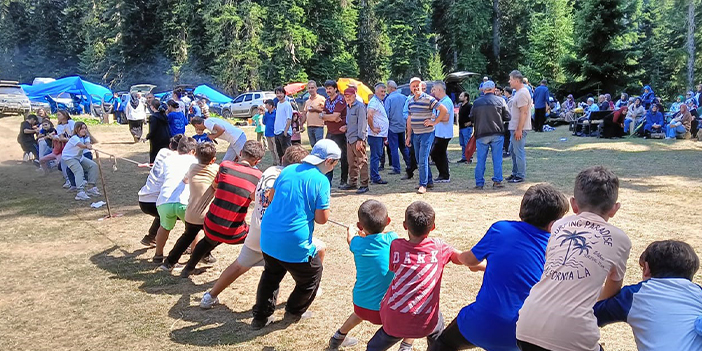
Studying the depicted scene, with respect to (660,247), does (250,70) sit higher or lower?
higher

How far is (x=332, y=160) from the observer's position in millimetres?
4316

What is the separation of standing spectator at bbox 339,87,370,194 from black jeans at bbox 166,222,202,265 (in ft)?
12.9

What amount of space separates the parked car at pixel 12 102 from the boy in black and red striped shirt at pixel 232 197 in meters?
23.6

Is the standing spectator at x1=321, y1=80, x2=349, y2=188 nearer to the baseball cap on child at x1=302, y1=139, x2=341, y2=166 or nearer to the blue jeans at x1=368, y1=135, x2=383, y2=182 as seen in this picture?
the blue jeans at x1=368, y1=135, x2=383, y2=182

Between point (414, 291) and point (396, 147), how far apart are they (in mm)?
7958

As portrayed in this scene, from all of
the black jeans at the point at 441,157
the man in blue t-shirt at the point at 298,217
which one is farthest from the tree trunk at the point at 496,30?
the man in blue t-shirt at the point at 298,217

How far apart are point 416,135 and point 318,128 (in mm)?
2351

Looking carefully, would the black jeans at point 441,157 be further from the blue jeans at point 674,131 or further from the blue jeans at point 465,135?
the blue jeans at point 674,131

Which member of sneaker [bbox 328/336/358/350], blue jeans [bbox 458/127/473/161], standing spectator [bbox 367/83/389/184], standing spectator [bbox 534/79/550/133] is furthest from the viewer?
standing spectator [bbox 534/79/550/133]

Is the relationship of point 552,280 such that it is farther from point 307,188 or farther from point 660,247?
point 307,188

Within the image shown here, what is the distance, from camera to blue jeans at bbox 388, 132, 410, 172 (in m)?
10.7

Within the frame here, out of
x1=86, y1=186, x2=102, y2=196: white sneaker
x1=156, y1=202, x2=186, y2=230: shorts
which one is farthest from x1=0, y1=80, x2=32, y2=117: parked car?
x1=156, y1=202, x2=186, y2=230: shorts

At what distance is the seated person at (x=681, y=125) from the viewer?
15641mm

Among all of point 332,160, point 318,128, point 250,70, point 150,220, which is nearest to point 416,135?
point 318,128
